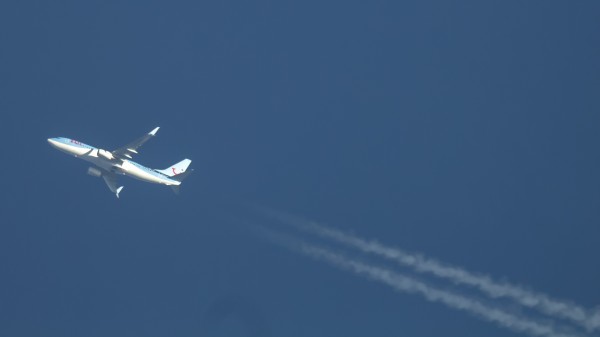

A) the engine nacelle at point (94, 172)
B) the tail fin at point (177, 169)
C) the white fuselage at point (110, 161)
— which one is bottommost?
the engine nacelle at point (94, 172)

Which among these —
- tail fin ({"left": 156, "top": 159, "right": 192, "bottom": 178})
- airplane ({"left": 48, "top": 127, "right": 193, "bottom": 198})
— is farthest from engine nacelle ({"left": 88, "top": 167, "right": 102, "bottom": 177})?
tail fin ({"left": 156, "top": 159, "right": 192, "bottom": 178})

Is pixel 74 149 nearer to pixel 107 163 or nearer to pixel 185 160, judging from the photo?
pixel 107 163

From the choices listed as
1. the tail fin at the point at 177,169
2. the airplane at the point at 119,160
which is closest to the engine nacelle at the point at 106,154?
the airplane at the point at 119,160

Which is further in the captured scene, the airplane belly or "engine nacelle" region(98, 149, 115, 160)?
the airplane belly

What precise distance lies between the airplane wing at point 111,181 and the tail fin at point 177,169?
502 centimetres

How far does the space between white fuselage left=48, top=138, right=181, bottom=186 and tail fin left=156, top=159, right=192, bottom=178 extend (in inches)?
215

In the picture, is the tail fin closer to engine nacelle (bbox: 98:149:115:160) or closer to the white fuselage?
the white fuselage

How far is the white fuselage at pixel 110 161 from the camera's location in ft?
420

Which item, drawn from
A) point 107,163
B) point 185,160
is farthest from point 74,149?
point 185,160

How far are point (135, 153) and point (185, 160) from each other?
10458mm

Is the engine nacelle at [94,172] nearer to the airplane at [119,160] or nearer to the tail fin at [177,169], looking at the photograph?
the airplane at [119,160]

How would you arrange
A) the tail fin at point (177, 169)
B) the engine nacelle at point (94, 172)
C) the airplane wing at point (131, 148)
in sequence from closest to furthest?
1. the airplane wing at point (131, 148)
2. the engine nacelle at point (94, 172)
3. the tail fin at point (177, 169)

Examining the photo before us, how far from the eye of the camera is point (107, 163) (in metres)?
130

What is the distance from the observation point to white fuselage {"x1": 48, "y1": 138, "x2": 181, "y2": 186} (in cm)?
12800
